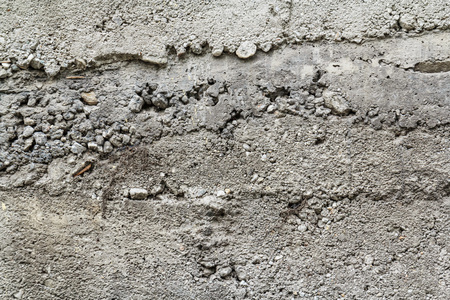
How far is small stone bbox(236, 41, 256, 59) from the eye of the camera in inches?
59.6

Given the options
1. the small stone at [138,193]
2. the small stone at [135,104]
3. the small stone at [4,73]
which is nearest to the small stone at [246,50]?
the small stone at [135,104]

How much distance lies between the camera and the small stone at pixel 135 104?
1550 millimetres

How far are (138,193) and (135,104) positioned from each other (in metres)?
0.35

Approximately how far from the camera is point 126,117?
5.11 ft

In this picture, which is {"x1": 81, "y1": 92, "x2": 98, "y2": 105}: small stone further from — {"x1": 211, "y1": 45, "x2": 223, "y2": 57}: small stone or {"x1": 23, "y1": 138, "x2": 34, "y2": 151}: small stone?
{"x1": 211, "y1": 45, "x2": 223, "y2": 57}: small stone

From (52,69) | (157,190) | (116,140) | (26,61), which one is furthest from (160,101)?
(26,61)

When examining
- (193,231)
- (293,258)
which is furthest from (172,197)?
(293,258)

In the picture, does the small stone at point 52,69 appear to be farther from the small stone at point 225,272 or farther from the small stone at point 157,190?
the small stone at point 225,272

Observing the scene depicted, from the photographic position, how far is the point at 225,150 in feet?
4.95

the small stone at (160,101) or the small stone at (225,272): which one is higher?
the small stone at (160,101)

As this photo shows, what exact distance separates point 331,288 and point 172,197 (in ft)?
2.19

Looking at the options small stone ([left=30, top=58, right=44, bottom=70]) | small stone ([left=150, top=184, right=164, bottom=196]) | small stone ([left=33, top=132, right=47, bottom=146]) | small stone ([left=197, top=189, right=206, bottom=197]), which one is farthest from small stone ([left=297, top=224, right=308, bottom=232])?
small stone ([left=30, top=58, right=44, bottom=70])

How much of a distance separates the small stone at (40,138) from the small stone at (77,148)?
117mm

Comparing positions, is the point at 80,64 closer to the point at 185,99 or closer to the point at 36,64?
the point at 36,64
